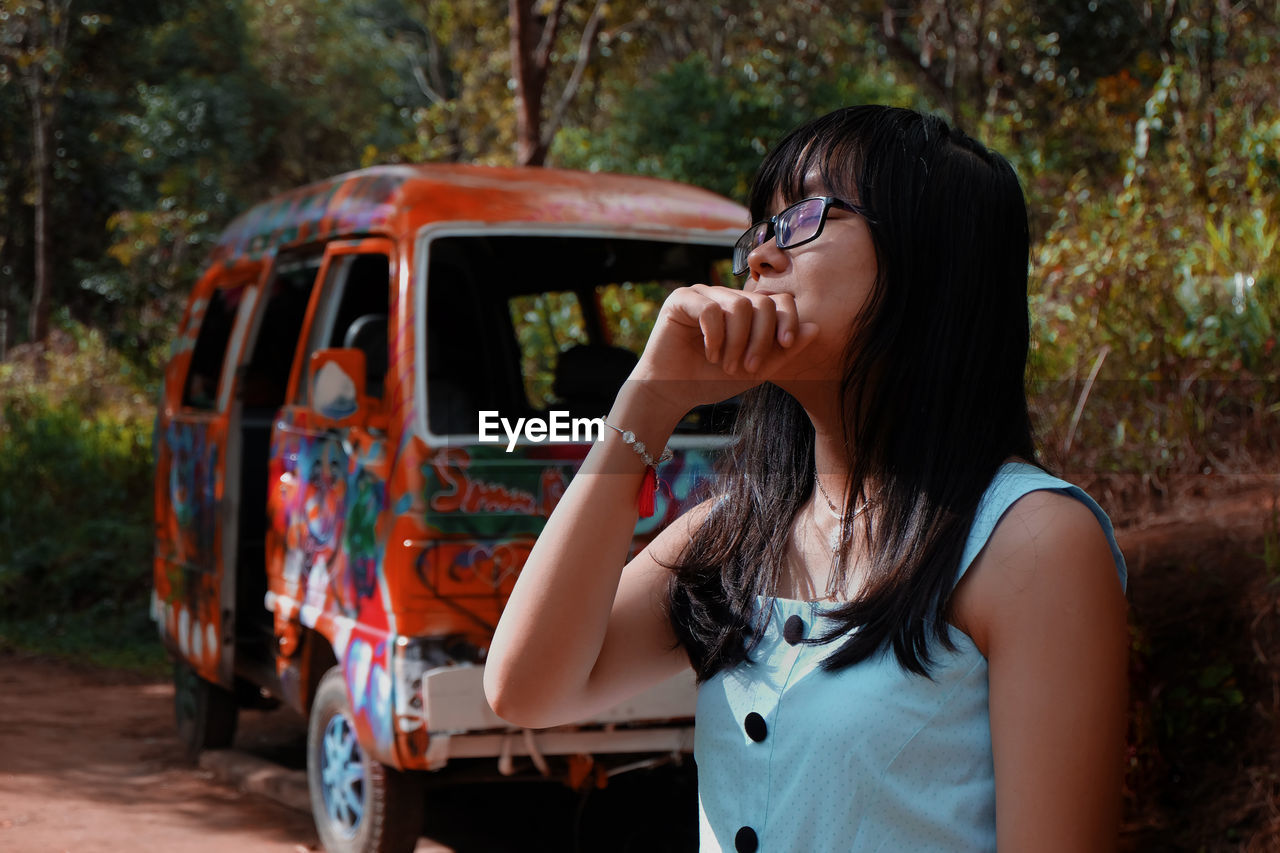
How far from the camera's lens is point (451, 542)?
395 centimetres

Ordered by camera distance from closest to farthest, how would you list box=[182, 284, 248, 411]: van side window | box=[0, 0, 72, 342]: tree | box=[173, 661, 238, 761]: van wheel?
box=[173, 661, 238, 761]: van wheel < box=[182, 284, 248, 411]: van side window < box=[0, 0, 72, 342]: tree

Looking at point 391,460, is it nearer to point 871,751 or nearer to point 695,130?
point 871,751

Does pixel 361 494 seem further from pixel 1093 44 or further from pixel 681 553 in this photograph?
pixel 1093 44

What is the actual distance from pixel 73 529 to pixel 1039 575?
10445 mm

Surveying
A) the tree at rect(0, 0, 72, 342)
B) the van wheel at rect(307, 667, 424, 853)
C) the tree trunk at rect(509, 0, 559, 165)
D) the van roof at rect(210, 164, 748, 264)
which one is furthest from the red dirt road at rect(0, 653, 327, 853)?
the tree at rect(0, 0, 72, 342)

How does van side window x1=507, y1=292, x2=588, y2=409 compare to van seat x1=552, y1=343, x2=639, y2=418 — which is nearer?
van seat x1=552, y1=343, x2=639, y2=418

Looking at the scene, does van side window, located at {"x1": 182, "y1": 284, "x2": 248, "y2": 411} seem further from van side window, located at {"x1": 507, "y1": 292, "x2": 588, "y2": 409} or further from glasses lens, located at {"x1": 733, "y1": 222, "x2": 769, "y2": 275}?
glasses lens, located at {"x1": 733, "y1": 222, "x2": 769, "y2": 275}

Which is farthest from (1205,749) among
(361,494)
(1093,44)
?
(1093,44)

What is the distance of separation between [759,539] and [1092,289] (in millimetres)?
5791

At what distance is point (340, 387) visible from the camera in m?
4.23

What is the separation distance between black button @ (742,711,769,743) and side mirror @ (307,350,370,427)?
2930 millimetres

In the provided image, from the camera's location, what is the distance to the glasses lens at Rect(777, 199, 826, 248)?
4.90ft

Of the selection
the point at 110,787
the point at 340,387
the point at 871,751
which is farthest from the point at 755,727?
the point at 110,787

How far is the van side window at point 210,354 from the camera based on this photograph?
Answer: 638 cm
